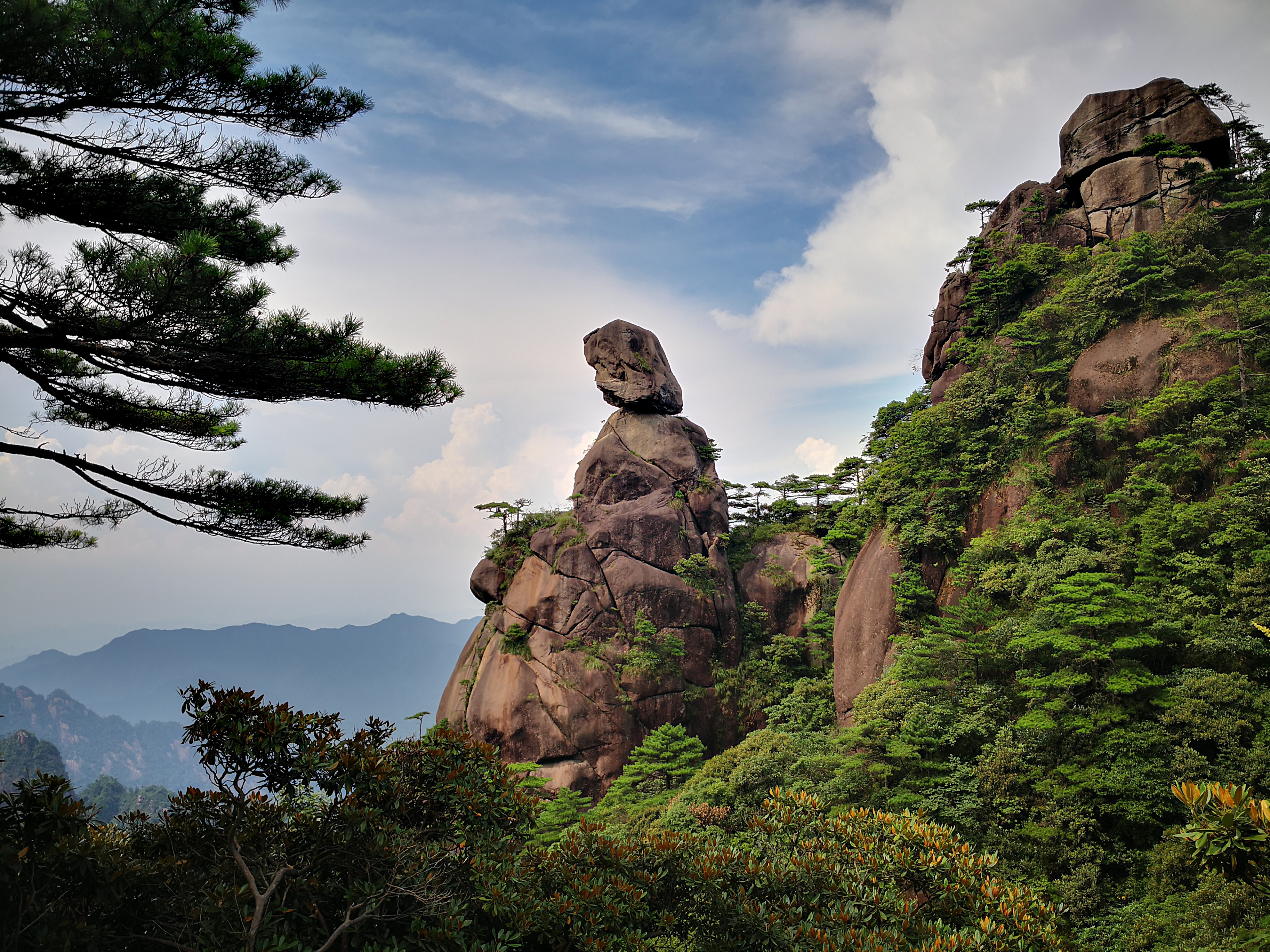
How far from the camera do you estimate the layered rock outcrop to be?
16.0 m

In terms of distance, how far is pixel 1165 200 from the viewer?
1590cm

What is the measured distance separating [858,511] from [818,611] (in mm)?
3563

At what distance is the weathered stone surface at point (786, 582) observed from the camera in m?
20.8

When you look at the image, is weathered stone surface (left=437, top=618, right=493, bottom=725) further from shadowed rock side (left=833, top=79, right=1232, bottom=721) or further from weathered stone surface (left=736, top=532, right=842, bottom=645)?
shadowed rock side (left=833, top=79, right=1232, bottom=721)

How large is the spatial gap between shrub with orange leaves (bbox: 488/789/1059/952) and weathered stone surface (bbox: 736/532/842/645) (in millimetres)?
14616

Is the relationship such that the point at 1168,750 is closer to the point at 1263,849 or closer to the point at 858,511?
the point at 1263,849

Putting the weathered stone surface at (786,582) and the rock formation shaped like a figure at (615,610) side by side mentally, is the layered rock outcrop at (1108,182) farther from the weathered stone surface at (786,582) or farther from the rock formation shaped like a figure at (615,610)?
the rock formation shaped like a figure at (615,610)

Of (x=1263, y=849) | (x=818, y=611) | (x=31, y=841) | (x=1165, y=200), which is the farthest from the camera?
(x=818, y=611)

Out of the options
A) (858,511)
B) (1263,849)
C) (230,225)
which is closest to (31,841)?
(230,225)

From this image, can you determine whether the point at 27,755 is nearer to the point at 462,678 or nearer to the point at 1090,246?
the point at 462,678

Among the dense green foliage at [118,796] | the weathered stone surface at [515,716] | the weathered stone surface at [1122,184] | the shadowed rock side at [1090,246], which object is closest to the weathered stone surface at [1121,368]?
the shadowed rock side at [1090,246]

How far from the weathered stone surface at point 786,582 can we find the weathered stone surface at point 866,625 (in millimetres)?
3392

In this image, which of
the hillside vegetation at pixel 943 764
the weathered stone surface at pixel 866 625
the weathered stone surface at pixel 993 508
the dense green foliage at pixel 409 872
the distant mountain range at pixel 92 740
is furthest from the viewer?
the distant mountain range at pixel 92 740

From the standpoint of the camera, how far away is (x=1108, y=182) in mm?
16984
